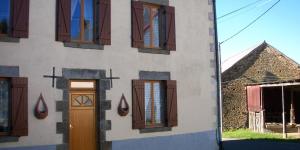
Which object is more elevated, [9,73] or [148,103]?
[9,73]

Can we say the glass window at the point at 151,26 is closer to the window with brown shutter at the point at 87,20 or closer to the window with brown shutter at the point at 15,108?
the window with brown shutter at the point at 87,20

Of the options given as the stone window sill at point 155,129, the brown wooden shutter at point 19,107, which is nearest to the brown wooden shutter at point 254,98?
the stone window sill at point 155,129

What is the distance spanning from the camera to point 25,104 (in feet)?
28.1

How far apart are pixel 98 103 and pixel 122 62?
50.7 inches

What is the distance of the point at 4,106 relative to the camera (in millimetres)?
8539

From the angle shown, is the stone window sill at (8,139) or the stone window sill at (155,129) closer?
the stone window sill at (8,139)

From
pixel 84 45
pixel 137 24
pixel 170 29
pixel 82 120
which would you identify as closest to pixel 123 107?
pixel 82 120

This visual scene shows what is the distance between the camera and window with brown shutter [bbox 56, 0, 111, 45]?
938 cm

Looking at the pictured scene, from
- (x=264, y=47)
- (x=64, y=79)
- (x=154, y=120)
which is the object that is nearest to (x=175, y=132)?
(x=154, y=120)

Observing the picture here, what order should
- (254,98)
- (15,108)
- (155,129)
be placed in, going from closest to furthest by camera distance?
1. (15,108)
2. (155,129)
3. (254,98)

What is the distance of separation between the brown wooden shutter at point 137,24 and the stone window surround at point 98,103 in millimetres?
1321

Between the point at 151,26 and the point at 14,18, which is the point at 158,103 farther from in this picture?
the point at 14,18

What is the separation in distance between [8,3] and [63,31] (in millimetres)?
1390

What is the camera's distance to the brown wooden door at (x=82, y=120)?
30.8ft
